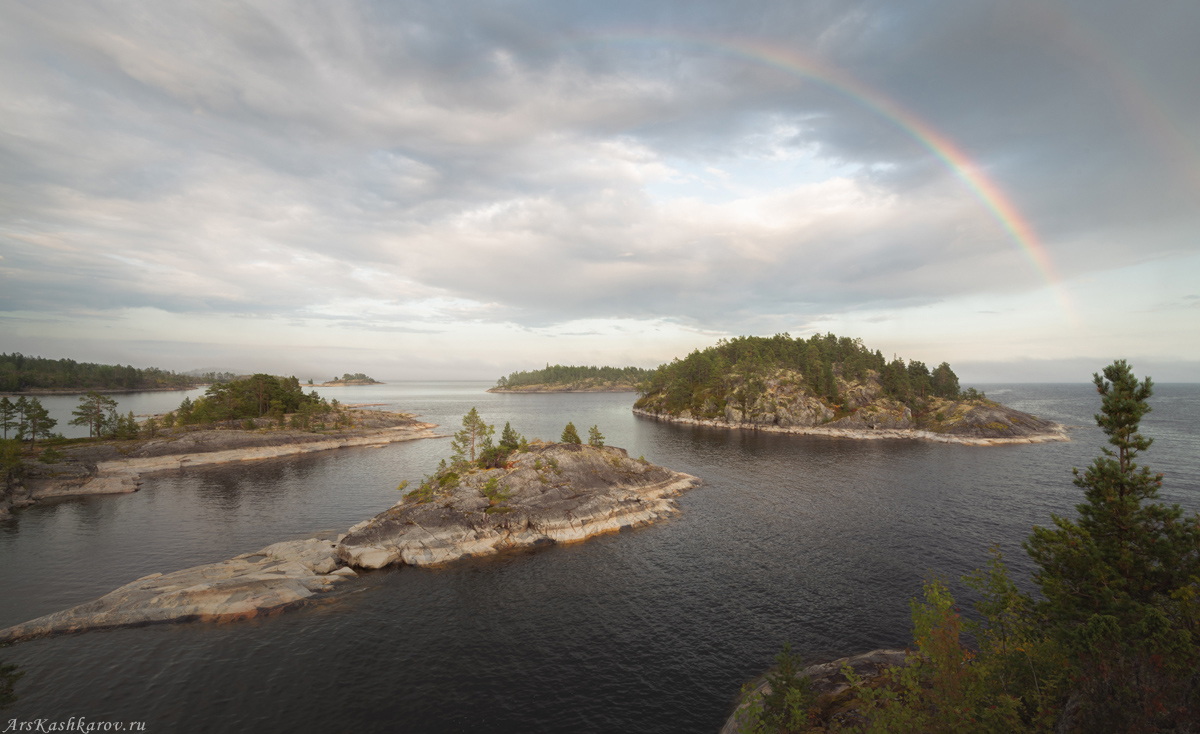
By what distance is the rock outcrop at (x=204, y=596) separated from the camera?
37.3 meters

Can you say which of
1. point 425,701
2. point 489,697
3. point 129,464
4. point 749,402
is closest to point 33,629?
point 425,701

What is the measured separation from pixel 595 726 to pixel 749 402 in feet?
515

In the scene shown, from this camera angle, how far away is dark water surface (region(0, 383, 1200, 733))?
29.2 meters

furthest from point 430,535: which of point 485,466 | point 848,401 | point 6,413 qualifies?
point 848,401

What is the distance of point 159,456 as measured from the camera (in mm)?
100062

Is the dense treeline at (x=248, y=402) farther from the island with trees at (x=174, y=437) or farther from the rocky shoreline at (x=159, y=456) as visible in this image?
the rocky shoreline at (x=159, y=456)

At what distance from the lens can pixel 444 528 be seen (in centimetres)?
5525

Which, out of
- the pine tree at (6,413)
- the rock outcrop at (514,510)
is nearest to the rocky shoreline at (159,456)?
the pine tree at (6,413)

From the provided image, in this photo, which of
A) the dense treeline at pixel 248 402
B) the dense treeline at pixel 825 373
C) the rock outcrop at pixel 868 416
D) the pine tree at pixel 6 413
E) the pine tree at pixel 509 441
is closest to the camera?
the pine tree at pixel 509 441

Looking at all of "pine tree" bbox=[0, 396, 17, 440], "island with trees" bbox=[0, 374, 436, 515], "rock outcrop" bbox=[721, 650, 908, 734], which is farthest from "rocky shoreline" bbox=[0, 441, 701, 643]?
"pine tree" bbox=[0, 396, 17, 440]

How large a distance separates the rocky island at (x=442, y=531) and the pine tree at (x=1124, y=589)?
156ft

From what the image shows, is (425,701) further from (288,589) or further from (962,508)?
(962,508)

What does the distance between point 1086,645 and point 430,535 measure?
5529 cm

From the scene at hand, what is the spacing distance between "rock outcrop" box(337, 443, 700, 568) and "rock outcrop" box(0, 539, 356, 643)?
519 cm
